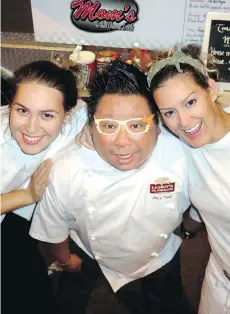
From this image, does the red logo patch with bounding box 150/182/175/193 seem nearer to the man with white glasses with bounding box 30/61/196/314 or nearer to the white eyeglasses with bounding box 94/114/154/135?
the man with white glasses with bounding box 30/61/196/314

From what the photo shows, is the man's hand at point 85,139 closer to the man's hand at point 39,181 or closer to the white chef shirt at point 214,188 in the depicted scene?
the man's hand at point 39,181

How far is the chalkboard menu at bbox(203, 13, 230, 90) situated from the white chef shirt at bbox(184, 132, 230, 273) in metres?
0.62

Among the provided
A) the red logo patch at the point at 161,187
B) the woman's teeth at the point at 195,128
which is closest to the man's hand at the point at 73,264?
the red logo patch at the point at 161,187

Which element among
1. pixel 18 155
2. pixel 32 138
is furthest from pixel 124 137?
pixel 18 155

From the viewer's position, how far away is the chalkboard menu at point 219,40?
183 cm

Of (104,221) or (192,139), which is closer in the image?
(192,139)

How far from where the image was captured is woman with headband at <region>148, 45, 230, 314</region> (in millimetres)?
1294

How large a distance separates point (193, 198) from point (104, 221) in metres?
0.36

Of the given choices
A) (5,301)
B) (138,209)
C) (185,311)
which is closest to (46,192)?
(138,209)

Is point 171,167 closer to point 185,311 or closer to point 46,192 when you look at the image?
point 46,192

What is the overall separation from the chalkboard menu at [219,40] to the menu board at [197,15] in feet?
0.26

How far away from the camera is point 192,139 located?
1336mm

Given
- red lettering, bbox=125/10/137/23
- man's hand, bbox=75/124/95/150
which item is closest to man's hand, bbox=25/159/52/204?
man's hand, bbox=75/124/95/150

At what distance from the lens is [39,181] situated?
1507 millimetres
